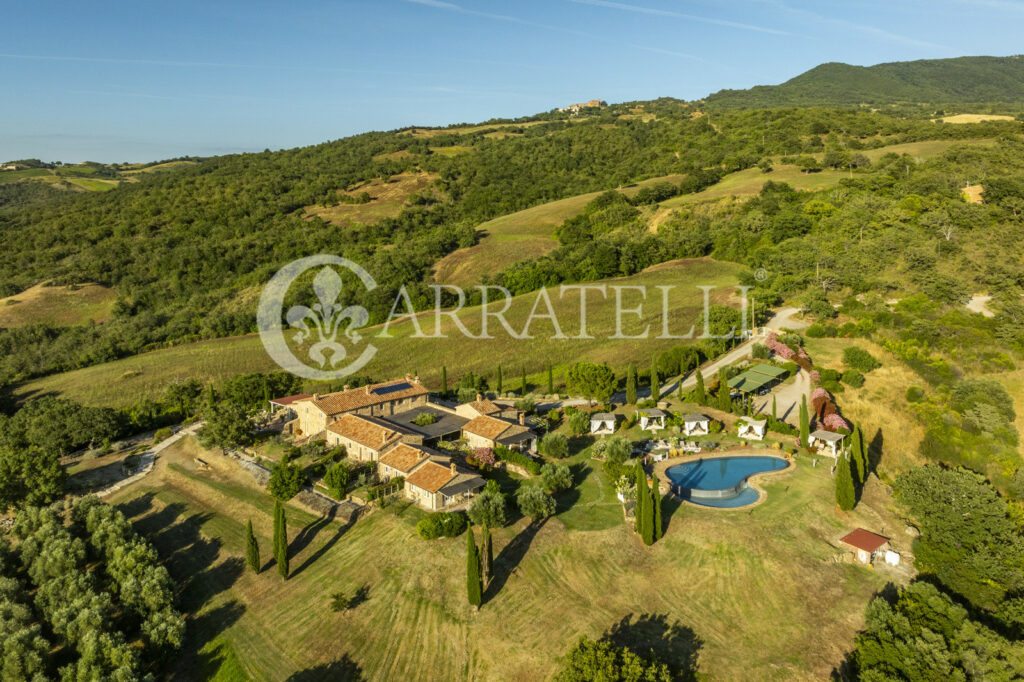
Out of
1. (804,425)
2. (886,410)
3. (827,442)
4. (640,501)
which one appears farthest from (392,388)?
(886,410)

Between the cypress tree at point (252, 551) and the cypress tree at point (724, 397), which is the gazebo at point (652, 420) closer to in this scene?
the cypress tree at point (724, 397)

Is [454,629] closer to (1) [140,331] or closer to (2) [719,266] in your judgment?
(2) [719,266]

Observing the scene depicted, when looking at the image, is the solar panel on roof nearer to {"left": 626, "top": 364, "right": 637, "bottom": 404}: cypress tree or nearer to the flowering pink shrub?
{"left": 626, "top": 364, "right": 637, "bottom": 404}: cypress tree

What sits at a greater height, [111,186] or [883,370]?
[111,186]

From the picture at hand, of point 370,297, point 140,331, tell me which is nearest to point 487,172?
point 370,297

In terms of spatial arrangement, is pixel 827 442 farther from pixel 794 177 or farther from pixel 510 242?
pixel 794 177

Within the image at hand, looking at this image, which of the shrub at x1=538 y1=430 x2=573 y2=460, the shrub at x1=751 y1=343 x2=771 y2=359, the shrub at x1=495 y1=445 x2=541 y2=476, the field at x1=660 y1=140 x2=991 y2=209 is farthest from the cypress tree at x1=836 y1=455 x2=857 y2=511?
the field at x1=660 y1=140 x2=991 y2=209
